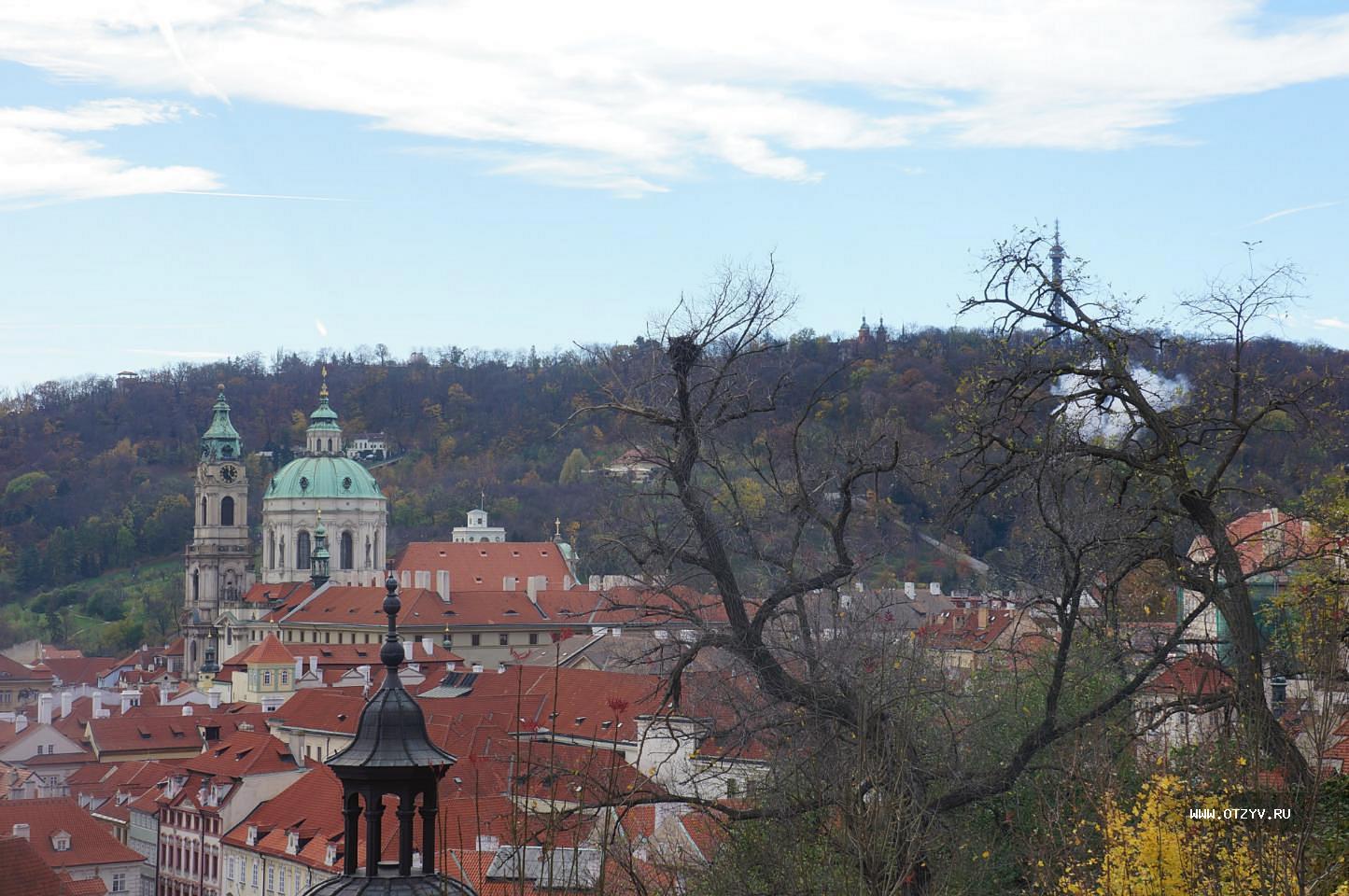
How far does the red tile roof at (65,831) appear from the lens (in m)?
53.0

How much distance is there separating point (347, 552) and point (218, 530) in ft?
37.6

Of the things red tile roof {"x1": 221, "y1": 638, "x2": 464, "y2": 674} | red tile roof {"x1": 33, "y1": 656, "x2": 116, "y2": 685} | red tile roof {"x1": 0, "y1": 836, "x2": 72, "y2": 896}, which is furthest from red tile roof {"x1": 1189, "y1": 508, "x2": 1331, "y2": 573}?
red tile roof {"x1": 33, "y1": 656, "x2": 116, "y2": 685}

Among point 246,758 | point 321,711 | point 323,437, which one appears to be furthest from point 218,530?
point 246,758

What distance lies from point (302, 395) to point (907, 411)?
8412 centimetres

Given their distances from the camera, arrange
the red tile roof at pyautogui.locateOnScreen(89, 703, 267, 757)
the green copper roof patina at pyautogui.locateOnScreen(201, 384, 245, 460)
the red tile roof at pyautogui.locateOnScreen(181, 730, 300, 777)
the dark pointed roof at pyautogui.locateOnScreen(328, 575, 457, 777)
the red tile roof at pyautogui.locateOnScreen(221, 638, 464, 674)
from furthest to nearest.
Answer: the green copper roof patina at pyautogui.locateOnScreen(201, 384, 245, 460) < the red tile roof at pyautogui.locateOnScreen(221, 638, 464, 674) < the red tile roof at pyautogui.locateOnScreen(89, 703, 267, 757) < the red tile roof at pyautogui.locateOnScreen(181, 730, 300, 777) < the dark pointed roof at pyautogui.locateOnScreen(328, 575, 457, 777)

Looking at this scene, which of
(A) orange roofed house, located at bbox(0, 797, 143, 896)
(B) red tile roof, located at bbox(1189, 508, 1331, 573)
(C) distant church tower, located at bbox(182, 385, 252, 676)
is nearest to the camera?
(B) red tile roof, located at bbox(1189, 508, 1331, 573)

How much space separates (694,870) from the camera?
17641 millimetres

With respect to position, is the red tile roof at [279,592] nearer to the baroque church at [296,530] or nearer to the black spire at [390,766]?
the baroque church at [296,530]

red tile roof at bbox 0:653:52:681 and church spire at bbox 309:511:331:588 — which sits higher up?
church spire at bbox 309:511:331:588

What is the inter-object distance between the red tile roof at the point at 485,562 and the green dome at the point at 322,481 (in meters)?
8.11

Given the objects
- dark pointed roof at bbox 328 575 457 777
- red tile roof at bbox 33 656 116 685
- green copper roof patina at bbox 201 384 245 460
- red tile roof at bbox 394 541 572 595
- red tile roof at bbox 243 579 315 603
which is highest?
green copper roof patina at bbox 201 384 245 460

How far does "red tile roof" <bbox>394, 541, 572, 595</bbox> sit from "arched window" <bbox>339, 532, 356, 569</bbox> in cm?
588

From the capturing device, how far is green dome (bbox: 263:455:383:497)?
137 m

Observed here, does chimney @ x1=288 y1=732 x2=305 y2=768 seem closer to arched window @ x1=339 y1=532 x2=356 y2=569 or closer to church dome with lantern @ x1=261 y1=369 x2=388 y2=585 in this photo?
church dome with lantern @ x1=261 y1=369 x2=388 y2=585
